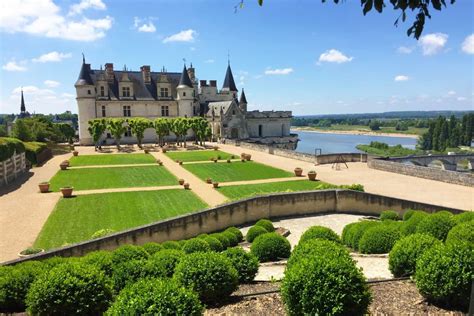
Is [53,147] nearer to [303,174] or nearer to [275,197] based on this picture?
[303,174]

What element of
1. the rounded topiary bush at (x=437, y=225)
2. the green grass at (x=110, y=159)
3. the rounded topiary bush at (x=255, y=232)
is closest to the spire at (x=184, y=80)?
the green grass at (x=110, y=159)

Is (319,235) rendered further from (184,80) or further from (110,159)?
(184,80)

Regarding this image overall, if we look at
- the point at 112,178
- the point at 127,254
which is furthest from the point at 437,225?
the point at 112,178

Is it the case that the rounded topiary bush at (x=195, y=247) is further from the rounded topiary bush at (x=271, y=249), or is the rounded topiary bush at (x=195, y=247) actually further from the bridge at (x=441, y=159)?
the bridge at (x=441, y=159)

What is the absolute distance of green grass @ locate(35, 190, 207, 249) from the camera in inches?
646

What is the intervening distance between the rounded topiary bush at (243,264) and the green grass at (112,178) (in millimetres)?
19373

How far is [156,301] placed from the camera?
5191mm

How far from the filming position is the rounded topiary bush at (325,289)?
5695 mm

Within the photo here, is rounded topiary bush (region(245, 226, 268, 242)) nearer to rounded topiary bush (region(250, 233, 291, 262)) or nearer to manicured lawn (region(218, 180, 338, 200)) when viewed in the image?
rounded topiary bush (region(250, 233, 291, 262))

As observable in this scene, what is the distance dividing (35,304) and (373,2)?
21.9 feet

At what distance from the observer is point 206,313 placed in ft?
21.6

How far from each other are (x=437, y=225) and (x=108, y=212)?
1556cm

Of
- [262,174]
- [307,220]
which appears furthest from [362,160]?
[307,220]

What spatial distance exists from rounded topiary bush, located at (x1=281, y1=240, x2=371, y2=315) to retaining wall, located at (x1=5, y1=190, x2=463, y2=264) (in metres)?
10.2
